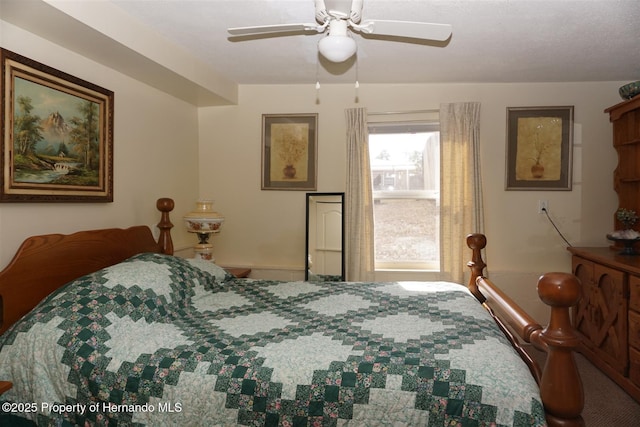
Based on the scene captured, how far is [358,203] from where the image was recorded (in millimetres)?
3643

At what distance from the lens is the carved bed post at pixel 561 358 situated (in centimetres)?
120

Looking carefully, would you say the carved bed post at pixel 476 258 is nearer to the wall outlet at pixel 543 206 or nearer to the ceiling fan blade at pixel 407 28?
the ceiling fan blade at pixel 407 28

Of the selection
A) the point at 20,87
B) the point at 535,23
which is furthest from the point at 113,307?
the point at 535,23

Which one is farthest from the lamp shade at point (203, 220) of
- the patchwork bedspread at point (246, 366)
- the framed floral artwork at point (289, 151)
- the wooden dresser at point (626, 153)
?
the wooden dresser at point (626, 153)

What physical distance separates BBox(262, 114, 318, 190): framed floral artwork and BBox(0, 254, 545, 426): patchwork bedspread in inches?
76.4

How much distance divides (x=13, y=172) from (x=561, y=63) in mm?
3495

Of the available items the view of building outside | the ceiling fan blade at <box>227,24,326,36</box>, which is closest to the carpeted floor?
the view of building outside

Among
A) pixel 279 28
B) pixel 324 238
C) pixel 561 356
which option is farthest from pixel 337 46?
pixel 324 238

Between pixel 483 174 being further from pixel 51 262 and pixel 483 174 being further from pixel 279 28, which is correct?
pixel 51 262

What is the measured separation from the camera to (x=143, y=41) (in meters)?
2.48

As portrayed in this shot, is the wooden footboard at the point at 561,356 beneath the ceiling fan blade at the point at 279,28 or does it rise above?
beneath

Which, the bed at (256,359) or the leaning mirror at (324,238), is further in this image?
the leaning mirror at (324,238)

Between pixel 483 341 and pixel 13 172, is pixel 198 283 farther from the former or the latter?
pixel 483 341

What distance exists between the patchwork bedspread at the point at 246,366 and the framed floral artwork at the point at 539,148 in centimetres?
201
